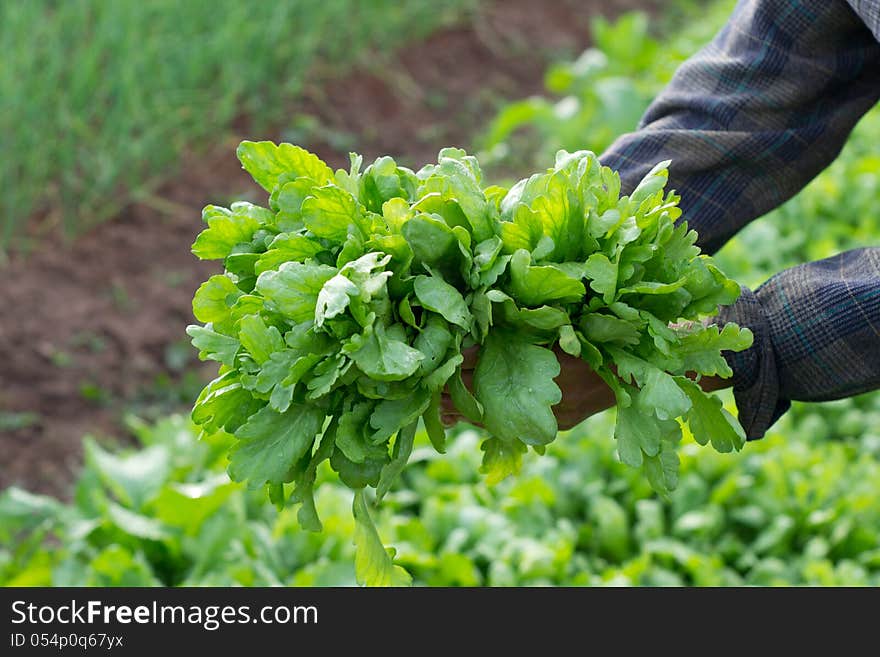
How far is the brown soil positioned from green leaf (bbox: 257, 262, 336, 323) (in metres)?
2.04

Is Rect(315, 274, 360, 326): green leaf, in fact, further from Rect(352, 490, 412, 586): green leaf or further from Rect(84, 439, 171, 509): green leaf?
Rect(84, 439, 171, 509): green leaf

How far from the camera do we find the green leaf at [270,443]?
1274 mm

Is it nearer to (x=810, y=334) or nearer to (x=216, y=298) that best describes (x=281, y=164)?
(x=216, y=298)

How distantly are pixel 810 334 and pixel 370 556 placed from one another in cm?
71

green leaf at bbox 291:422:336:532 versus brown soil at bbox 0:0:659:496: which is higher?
brown soil at bbox 0:0:659:496

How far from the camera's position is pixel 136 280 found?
377cm

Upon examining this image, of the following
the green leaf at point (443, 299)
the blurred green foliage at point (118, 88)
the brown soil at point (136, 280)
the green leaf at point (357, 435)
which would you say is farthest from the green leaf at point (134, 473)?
the green leaf at point (443, 299)

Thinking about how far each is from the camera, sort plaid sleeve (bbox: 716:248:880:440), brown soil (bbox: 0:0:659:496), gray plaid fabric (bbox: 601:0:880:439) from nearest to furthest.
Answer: plaid sleeve (bbox: 716:248:880:440)
gray plaid fabric (bbox: 601:0:880:439)
brown soil (bbox: 0:0:659:496)

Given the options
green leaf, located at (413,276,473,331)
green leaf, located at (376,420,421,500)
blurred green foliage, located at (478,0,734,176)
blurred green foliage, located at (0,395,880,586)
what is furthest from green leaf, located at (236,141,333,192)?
blurred green foliage, located at (478,0,734,176)

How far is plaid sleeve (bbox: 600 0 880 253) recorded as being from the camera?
1.75m

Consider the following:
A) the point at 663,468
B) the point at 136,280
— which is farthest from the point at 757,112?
Result: the point at 136,280

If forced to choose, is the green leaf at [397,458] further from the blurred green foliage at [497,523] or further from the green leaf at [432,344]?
the blurred green foliage at [497,523]
